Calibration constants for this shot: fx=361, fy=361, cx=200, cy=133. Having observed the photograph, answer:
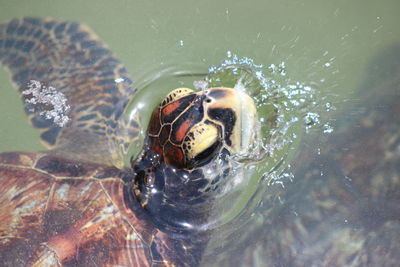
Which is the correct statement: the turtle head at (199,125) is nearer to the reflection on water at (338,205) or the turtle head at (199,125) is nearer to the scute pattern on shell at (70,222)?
the scute pattern on shell at (70,222)

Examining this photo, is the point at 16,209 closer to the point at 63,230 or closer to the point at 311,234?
the point at 63,230

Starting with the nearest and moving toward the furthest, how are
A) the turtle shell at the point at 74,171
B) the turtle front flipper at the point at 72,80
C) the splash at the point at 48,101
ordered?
the turtle shell at the point at 74,171 → the turtle front flipper at the point at 72,80 → the splash at the point at 48,101

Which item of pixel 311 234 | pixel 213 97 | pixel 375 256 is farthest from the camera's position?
pixel 311 234

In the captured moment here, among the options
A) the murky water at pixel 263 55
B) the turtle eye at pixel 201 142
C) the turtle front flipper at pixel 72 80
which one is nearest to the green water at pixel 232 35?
the murky water at pixel 263 55

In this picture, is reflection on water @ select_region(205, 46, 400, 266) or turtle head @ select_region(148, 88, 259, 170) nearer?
turtle head @ select_region(148, 88, 259, 170)

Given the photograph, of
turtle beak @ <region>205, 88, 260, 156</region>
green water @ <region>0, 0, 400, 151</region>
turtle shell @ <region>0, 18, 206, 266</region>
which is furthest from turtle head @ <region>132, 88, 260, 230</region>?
green water @ <region>0, 0, 400, 151</region>

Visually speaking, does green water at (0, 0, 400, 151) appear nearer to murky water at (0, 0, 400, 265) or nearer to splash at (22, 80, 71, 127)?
murky water at (0, 0, 400, 265)

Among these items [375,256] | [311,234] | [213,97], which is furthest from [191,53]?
[375,256]
